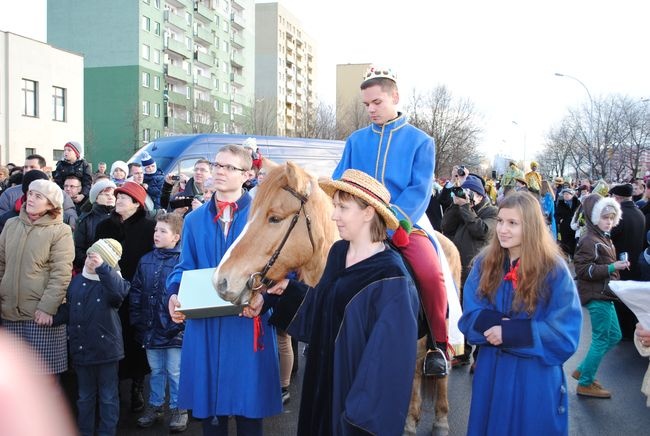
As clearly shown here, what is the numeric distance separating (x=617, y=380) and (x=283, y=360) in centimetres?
420

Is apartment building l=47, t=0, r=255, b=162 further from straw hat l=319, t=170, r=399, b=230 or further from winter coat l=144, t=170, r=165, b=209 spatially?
straw hat l=319, t=170, r=399, b=230

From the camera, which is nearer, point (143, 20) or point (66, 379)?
point (66, 379)

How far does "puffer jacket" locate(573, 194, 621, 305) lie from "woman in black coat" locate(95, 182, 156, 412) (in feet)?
15.6

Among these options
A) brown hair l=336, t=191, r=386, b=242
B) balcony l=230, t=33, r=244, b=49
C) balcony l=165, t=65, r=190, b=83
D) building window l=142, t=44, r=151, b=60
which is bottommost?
brown hair l=336, t=191, r=386, b=242

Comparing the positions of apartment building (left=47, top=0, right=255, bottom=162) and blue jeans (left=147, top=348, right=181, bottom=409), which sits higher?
apartment building (left=47, top=0, right=255, bottom=162)

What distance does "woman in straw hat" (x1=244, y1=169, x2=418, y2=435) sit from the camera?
8.05ft

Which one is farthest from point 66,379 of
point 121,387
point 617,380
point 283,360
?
point 617,380

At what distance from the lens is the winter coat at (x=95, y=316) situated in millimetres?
4594

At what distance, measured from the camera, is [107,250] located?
4.69 m

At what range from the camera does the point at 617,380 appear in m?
6.83

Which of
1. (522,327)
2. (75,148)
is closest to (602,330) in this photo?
(522,327)

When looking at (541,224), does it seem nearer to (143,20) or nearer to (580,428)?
(580,428)

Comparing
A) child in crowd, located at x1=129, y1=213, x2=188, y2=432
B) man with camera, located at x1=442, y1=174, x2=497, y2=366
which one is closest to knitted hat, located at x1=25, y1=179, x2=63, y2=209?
child in crowd, located at x1=129, y1=213, x2=188, y2=432

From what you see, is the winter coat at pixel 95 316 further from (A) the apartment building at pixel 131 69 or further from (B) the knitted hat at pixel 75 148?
(A) the apartment building at pixel 131 69
